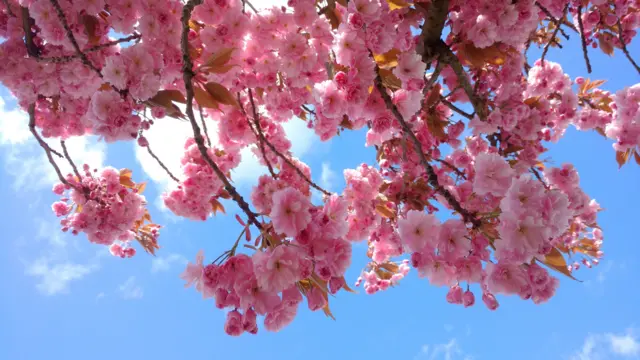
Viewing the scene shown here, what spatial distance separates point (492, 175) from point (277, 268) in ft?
3.14

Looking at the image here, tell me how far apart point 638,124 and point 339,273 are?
2.02 meters

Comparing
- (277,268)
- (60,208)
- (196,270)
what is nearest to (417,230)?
(277,268)

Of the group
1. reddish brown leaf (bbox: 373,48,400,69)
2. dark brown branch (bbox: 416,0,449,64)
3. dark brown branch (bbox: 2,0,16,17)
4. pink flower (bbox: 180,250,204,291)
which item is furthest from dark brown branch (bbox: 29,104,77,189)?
dark brown branch (bbox: 416,0,449,64)

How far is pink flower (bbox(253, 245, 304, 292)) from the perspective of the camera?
3.88 feet

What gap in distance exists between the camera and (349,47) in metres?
1.46

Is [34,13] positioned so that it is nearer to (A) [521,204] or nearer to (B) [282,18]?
(B) [282,18]

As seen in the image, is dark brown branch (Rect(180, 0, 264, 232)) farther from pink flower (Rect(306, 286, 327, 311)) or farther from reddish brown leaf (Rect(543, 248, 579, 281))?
reddish brown leaf (Rect(543, 248, 579, 281))

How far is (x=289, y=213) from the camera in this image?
1288 mm

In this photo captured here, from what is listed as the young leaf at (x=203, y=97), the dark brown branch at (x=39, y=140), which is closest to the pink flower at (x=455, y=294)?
the young leaf at (x=203, y=97)

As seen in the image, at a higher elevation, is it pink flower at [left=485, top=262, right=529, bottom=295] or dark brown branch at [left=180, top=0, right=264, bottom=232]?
dark brown branch at [left=180, top=0, right=264, bottom=232]

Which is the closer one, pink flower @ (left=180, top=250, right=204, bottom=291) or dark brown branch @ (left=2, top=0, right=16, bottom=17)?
pink flower @ (left=180, top=250, right=204, bottom=291)

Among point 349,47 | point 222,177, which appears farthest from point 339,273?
point 349,47

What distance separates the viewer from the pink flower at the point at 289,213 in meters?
1.25

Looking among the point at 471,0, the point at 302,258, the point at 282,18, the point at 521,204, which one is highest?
the point at 471,0
